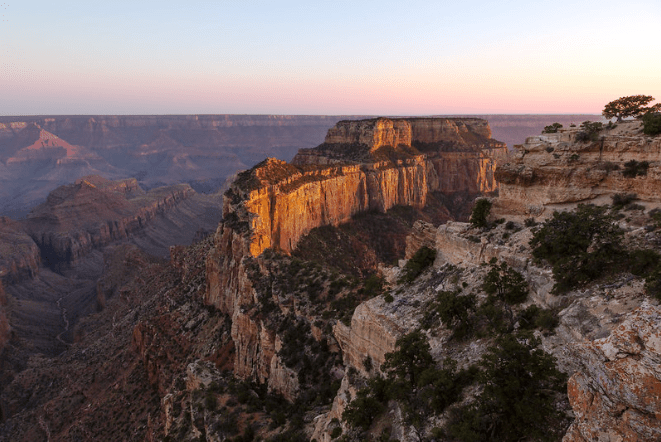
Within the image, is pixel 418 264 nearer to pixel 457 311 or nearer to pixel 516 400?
pixel 457 311

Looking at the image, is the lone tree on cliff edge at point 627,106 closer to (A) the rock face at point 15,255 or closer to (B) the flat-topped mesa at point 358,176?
(B) the flat-topped mesa at point 358,176

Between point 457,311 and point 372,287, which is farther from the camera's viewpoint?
point 372,287

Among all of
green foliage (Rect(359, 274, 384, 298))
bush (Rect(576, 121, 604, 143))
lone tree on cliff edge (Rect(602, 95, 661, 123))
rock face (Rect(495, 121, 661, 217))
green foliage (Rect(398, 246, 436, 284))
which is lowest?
green foliage (Rect(359, 274, 384, 298))

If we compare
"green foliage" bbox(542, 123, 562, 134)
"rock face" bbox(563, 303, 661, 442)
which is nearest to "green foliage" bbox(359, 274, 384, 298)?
"green foliage" bbox(542, 123, 562, 134)

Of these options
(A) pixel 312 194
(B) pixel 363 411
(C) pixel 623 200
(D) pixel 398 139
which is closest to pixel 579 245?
(C) pixel 623 200

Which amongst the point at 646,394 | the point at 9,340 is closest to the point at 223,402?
the point at 646,394

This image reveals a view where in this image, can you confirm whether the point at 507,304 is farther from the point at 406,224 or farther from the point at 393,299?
the point at 406,224

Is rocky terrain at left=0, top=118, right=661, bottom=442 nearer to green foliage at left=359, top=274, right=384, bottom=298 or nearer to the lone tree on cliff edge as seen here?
green foliage at left=359, top=274, right=384, bottom=298
